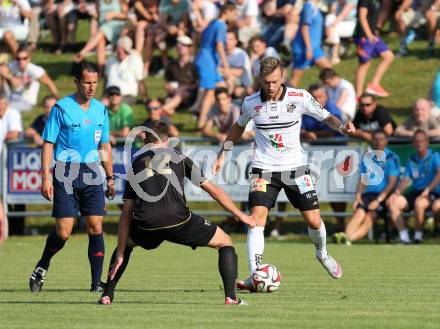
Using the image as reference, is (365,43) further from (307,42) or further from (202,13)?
(202,13)

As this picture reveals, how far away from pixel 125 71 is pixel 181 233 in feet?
47.1

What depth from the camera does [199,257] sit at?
59.4 ft

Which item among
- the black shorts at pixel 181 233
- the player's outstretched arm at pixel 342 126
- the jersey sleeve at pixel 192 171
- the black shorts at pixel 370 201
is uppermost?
the jersey sleeve at pixel 192 171

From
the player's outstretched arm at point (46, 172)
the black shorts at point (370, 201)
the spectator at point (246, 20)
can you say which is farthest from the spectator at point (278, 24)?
the player's outstretched arm at point (46, 172)

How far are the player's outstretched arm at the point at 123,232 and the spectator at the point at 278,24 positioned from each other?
1529cm

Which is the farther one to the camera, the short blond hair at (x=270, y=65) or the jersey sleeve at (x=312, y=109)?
the jersey sleeve at (x=312, y=109)

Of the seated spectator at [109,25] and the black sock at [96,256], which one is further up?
the black sock at [96,256]

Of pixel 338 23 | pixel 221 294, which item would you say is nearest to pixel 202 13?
pixel 338 23

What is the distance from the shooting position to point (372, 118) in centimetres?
2075

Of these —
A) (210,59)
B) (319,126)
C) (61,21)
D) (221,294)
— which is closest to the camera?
(221,294)

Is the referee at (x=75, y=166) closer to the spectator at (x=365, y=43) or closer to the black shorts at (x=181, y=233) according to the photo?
the black shorts at (x=181, y=233)

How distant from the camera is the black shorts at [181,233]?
34.6 feet

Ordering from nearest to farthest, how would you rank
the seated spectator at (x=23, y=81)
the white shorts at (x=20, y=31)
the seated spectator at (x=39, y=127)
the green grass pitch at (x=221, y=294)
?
1. the green grass pitch at (x=221, y=294)
2. the seated spectator at (x=39, y=127)
3. the seated spectator at (x=23, y=81)
4. the white shorts at (x=20, y=31)

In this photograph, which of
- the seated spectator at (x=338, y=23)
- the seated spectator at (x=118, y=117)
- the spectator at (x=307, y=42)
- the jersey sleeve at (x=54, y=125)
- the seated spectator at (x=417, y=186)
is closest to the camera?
the jersey sleeve at (x=54, y=125)
